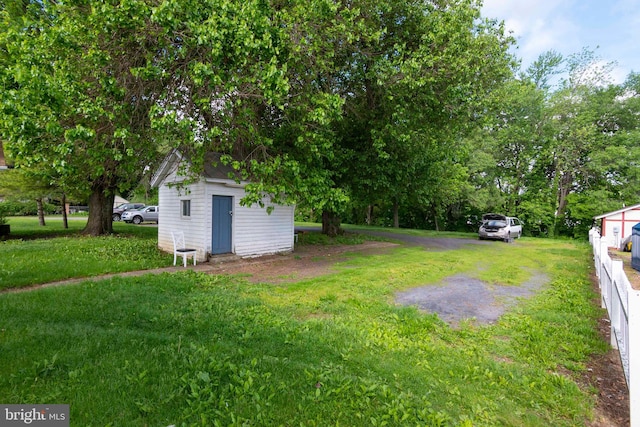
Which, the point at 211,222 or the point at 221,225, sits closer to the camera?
the point at 211,222

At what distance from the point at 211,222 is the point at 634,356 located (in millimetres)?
9093

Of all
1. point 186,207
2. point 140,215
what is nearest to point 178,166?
point 186,207

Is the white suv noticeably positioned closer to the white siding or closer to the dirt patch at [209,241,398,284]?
the dirt patch at [209,241,398,284]

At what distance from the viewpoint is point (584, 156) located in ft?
79.2

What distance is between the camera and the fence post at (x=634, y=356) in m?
2.60

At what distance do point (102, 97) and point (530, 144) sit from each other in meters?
28.4

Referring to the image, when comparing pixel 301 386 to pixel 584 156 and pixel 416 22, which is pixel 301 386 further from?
pixel 584 156

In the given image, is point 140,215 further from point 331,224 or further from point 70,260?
point 70,260

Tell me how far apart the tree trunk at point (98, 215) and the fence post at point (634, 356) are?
16966 mm

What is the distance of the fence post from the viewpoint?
2.60 metres

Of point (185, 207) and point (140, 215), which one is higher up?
point (185, 207)

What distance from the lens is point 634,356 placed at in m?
2.68

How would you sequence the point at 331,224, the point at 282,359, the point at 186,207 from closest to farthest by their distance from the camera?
the point at 282,359 < the point at 186,207 < the point at 331,224

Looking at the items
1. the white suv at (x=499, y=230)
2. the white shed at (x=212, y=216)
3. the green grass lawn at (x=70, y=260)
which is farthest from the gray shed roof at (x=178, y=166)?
the white suv at (x=499, y=230)
